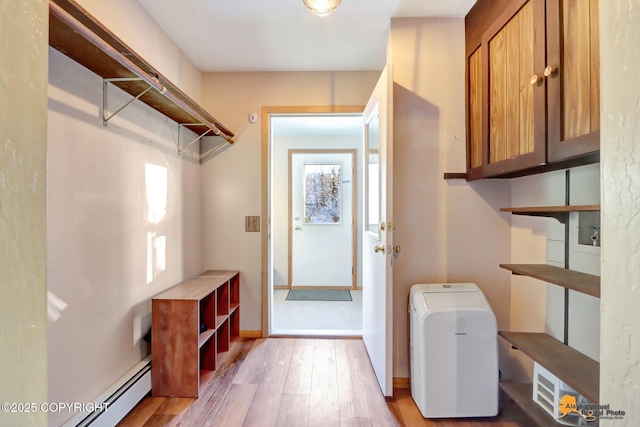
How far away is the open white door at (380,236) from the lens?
65.1 inches

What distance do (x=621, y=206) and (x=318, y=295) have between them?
3711 millimetres

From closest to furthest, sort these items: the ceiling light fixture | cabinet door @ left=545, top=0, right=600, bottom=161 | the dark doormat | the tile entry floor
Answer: cabinet door @ left=545, top=0, right=600, bottom=161 < the ceiling light fixture < the tile entry floor < the dark doormat

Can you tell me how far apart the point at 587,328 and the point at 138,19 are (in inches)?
113

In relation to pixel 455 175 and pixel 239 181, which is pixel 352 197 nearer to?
pixel 239 181

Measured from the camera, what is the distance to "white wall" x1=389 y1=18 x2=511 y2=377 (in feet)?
6.10

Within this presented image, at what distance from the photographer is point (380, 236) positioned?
181 cm

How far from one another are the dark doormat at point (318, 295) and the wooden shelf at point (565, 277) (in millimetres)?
2604

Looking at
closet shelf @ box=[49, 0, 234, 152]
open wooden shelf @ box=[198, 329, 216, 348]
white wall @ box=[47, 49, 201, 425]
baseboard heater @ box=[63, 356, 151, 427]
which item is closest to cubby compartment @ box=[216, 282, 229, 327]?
open wooden shelf @ box=[198, 329, 216, 348]

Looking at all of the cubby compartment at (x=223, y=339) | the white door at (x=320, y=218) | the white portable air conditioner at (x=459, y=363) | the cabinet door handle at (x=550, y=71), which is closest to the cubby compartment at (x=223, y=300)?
the cubby compartment at (x=223, y=339)

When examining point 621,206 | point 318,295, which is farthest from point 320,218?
point 621,206

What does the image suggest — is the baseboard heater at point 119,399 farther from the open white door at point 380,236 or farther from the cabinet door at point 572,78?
the cabinet door at point 572,78

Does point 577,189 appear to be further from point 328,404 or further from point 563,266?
point 328,404

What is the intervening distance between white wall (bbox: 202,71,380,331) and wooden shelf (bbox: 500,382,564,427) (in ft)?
6.17

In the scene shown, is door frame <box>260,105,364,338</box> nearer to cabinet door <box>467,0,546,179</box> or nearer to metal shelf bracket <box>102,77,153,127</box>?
metal shelf bracket <box>102,77,153,127</box>
